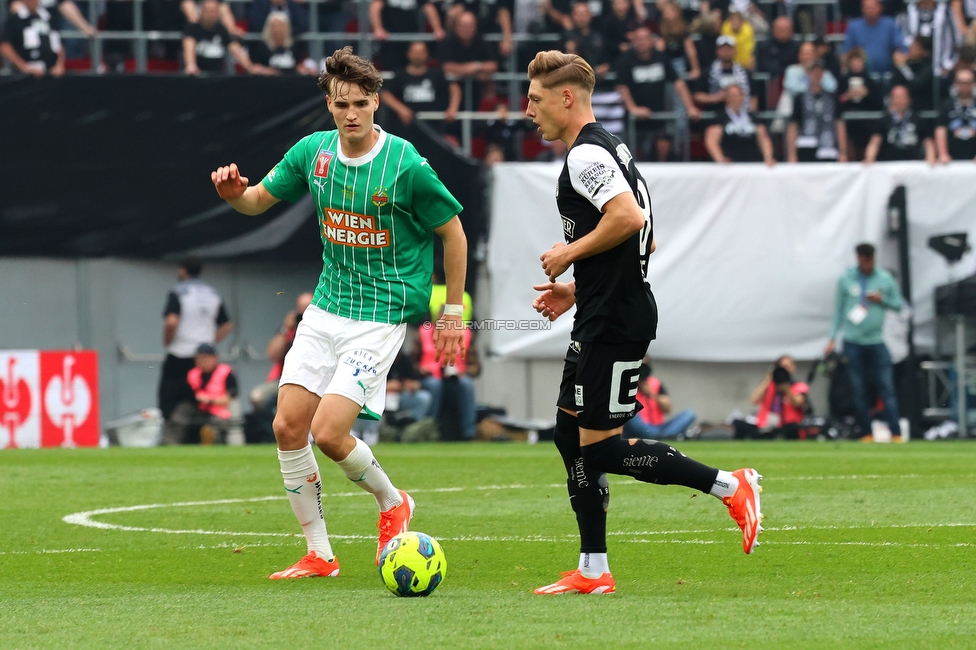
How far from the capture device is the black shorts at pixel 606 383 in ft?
19.4

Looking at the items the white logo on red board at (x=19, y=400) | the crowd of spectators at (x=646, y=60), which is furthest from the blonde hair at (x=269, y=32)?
the white logo on red board at (x=19, y=400)

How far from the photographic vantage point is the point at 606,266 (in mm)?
5957

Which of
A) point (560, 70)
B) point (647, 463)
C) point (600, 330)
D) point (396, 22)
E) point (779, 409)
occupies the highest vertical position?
point (396, 22)

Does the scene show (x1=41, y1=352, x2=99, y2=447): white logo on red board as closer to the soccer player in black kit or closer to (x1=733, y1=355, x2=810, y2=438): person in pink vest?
(x1=733, y1=355, x2=810, y2=438): person in pink vest

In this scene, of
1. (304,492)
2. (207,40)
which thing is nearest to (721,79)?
(207,40)

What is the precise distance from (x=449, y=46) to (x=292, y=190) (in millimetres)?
13312

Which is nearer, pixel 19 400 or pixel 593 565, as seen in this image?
pixel 593 565

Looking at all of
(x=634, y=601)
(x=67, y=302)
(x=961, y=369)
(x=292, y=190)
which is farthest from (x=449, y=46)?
(x=634, y=601)

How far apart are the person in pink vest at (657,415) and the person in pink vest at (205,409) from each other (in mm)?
4663

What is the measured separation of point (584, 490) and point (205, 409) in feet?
39.2

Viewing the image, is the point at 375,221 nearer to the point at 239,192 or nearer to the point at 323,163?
the point at 323,163

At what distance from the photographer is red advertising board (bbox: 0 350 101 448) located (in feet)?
54.5

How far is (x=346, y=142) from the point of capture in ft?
22.3

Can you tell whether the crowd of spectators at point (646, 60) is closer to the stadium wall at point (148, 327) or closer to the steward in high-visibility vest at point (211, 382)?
the stadium wall at point (148, 327)
